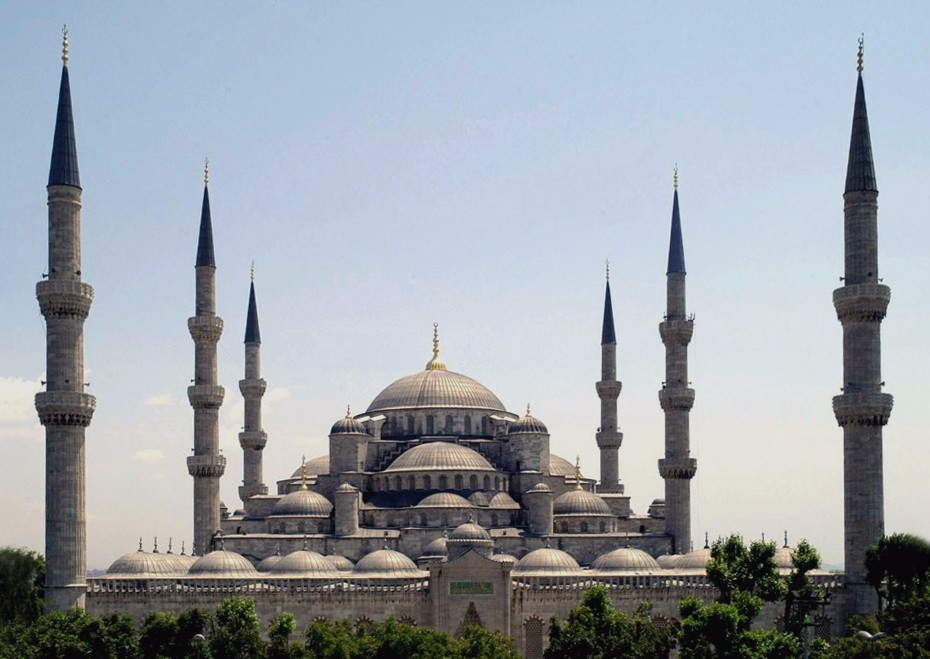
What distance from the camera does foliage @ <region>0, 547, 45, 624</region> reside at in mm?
50656

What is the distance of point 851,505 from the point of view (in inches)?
1795

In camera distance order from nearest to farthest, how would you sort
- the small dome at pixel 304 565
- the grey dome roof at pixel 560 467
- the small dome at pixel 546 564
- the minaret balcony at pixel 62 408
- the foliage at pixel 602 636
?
the foliage at pixel 602 636
the minaret balcony at pixel 62 408
the small dome at pixel 304 565
the small dome at pixel 546 564
the grey dome roof at pixel 560 467

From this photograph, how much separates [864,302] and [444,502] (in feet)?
58.6

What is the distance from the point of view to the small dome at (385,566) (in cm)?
5000

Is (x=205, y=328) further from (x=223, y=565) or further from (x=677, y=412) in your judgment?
(x=677, y=412)

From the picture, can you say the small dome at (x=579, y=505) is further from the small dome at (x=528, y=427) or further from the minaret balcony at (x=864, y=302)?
the minaret balcony at (x=864, y=302)

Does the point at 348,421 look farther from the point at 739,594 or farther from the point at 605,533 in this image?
the point at 739,594

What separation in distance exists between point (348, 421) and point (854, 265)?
72.8 ft

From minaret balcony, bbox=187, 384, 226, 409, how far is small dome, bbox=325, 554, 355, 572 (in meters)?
7.56

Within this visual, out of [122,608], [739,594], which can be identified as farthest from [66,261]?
[739,594]

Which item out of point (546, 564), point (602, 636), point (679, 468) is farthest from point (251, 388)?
point (602, 636)

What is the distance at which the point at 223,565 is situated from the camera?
49.7m

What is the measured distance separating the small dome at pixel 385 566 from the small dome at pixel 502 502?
5679 millimetres

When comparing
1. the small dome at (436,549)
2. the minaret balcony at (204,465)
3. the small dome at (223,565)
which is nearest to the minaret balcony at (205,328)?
the minaret balcony at (204,465)
